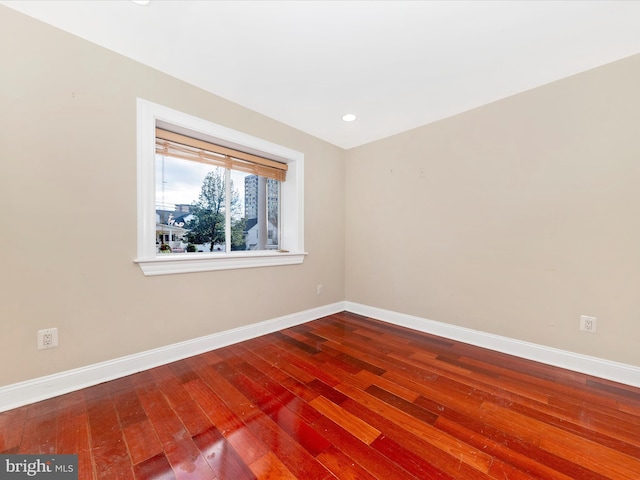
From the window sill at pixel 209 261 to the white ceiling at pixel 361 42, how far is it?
1539 millimetres

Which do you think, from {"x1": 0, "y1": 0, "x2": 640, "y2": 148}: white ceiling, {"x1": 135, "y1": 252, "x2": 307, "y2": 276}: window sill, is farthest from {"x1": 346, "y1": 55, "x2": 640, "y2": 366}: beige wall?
{"x1": 135, "y1": 252, "x2": 307, "y2": 276}: window sill

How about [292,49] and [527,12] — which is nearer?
[527,12]

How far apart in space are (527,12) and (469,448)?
8.19 feet

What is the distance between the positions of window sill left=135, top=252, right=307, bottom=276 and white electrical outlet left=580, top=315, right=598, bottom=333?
262 cm

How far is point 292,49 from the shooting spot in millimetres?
1896

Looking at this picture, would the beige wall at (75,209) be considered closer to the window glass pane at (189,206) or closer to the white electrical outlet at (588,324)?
the window glass pane at (189,206)

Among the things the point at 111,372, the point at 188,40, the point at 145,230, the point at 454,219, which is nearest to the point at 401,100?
the point at 454,219

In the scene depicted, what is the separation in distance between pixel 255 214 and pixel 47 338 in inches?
78.8

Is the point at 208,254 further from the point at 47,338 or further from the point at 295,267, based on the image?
the point at 47,338

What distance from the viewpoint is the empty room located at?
1.39 meters

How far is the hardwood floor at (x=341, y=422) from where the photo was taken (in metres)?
1.20

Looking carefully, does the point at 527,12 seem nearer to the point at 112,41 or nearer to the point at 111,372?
the point at 112,41

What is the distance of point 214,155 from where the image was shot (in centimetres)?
262

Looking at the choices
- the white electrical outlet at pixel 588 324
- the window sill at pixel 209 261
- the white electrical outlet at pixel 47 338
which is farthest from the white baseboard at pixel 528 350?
the white electrical outlet at pixel 47 338
